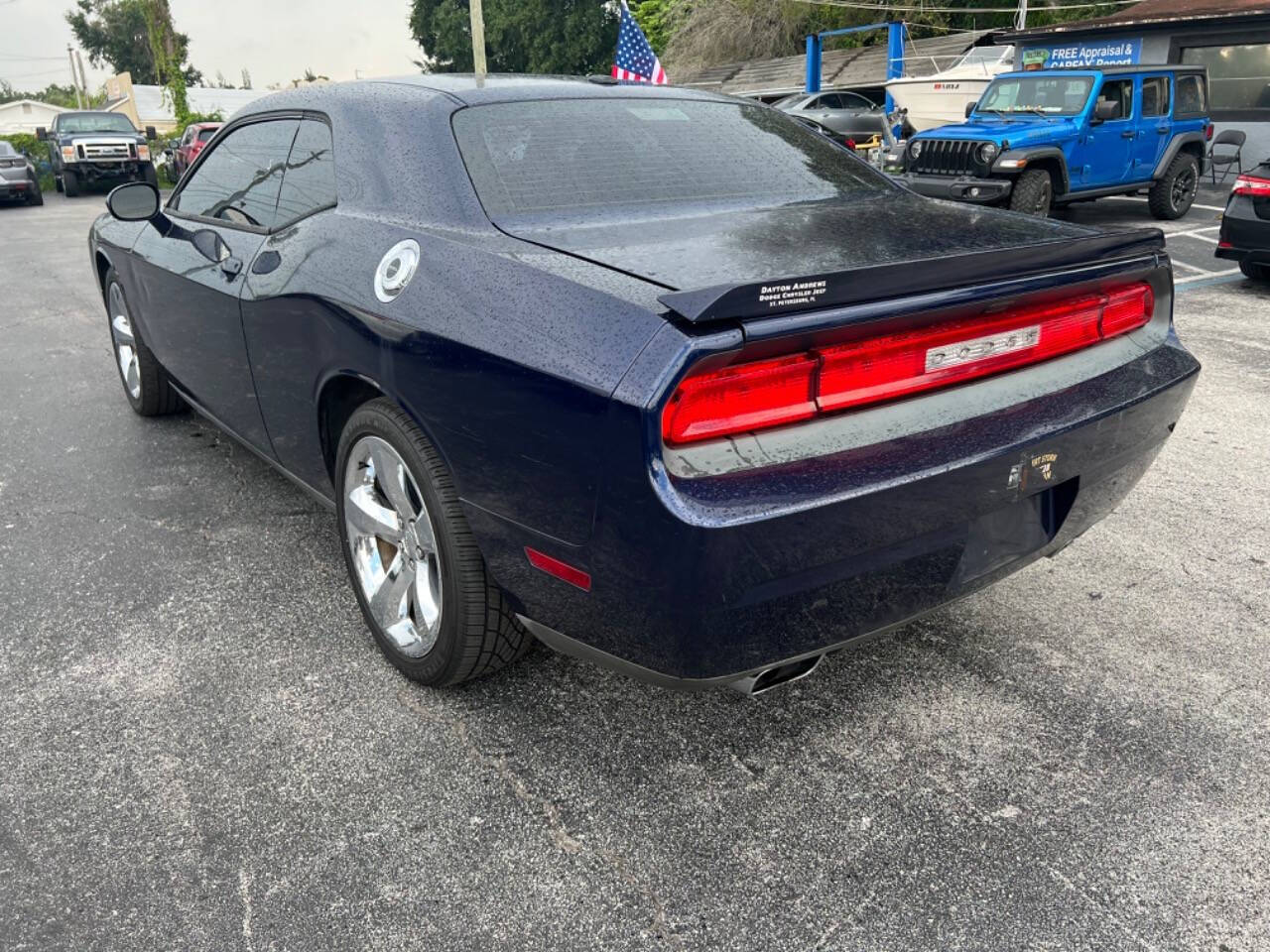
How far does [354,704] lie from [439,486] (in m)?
0.70

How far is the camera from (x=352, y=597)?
3.24 meters

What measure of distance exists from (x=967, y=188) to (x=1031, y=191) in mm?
1135

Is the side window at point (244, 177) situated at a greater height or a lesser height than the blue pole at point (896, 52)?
lesser

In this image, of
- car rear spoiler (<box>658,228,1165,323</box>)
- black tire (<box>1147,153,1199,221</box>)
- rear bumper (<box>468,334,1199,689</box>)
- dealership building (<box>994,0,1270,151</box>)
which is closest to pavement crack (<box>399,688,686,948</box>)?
rear bumper (<box>468,334,1199,689</box>)

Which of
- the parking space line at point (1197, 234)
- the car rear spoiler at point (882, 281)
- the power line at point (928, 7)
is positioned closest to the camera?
the car rear spoiler at point (882, 281)

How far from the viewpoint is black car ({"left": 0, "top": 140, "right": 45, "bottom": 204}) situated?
67.9 ft

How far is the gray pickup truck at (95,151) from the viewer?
77.6ft

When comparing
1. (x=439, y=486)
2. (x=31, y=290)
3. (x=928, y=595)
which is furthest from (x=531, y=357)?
(x=31, y=290)

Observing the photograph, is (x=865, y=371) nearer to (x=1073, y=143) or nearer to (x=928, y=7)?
(x=1073, y=143)

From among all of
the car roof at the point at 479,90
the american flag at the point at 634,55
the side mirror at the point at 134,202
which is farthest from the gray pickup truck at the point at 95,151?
the car roof at the point at 479,90

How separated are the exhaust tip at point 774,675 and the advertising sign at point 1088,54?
2005cm

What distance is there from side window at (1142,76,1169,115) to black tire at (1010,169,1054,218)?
2244 millimetres

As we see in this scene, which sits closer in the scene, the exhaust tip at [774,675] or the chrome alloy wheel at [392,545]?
the exhaust tip at [774,675]

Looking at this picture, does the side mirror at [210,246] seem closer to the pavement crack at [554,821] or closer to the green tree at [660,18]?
the pavement crack at [554,821]
